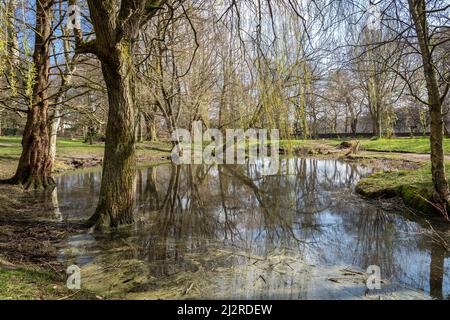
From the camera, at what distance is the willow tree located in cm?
477

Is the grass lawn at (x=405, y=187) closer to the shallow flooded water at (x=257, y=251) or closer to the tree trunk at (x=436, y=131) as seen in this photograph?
the tree trunk at (x=436, y=131)

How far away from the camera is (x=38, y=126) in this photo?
27.7 feet

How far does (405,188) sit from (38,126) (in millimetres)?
9273

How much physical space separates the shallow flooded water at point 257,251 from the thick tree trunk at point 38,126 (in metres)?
1.47

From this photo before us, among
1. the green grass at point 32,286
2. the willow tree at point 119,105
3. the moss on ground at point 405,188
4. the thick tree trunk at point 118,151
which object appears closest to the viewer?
the green grass at point 32,286

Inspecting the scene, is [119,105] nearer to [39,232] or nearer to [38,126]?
[39,232]

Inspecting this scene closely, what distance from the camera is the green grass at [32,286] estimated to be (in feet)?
8.29

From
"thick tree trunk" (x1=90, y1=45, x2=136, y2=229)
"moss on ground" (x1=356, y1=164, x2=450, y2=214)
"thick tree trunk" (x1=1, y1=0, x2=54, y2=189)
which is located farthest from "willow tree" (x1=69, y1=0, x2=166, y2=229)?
"moss on ground" (x1=356, y1=164, x2=450, y2=214)

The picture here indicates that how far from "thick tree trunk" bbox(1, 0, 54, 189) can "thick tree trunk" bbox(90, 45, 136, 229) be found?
13.3ft

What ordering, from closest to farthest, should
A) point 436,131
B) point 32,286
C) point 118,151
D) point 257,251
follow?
1. point 32,286
2. point 257,251
3. point 118,151
4. point 436,131

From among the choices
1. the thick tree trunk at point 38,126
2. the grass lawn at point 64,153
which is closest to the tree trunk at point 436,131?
the thick tree trunk at point 38,126

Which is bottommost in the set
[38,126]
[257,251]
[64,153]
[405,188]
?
[257,251]

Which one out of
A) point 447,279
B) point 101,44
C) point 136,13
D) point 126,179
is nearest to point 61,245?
point 126,179

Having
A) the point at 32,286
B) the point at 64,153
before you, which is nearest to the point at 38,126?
the point at 32,286
